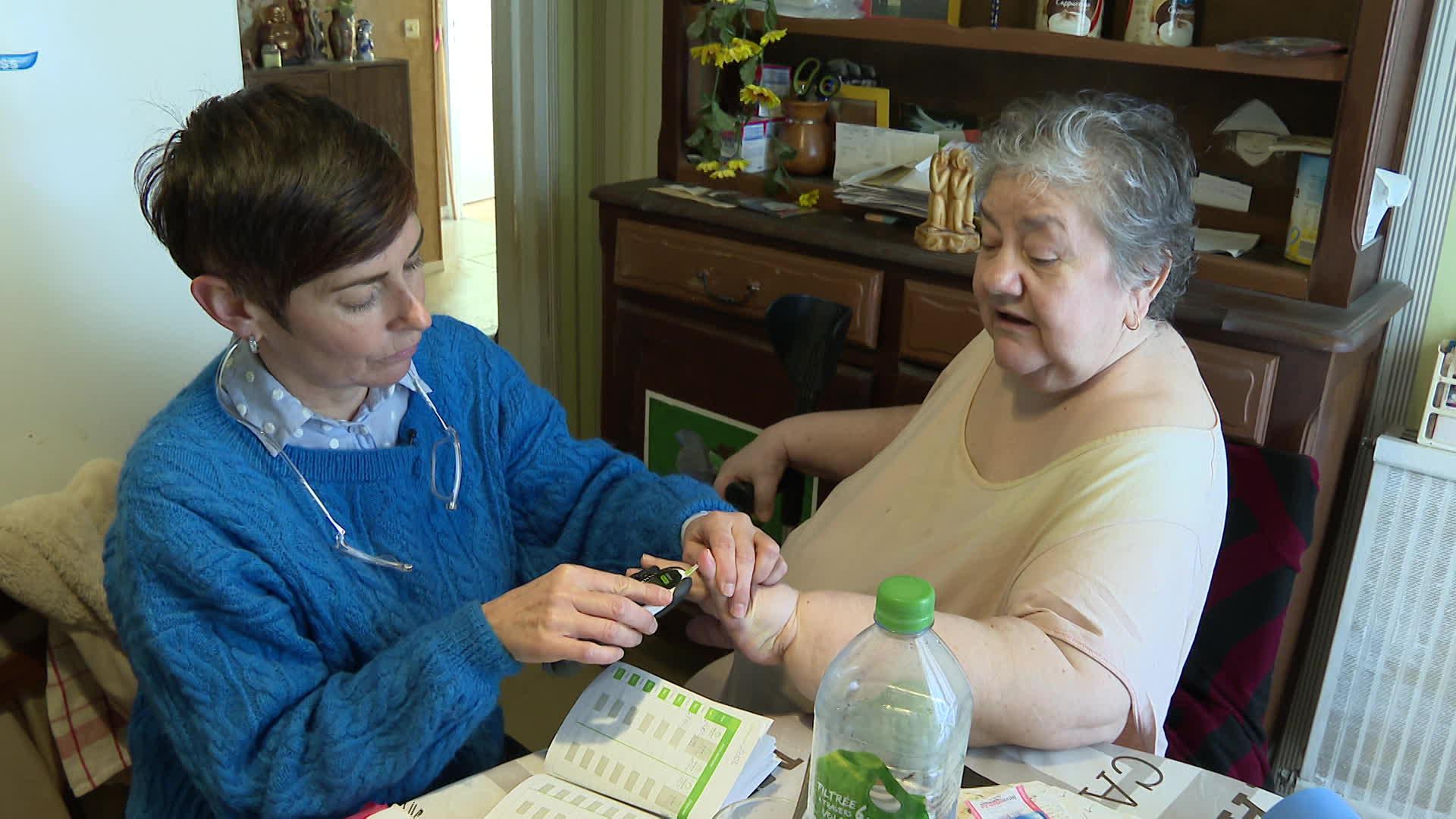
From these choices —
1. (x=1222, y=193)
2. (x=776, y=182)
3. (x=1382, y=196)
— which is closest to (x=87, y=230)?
(x=776, y=182)

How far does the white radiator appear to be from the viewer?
70.0 inches

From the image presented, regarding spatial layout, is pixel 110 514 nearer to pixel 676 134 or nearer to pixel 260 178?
pixel 260 178

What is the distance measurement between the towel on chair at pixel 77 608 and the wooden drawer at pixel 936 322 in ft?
4.04

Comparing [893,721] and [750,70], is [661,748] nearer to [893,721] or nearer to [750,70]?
[893,721]

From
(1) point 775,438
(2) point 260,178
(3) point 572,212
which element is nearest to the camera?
(2) point 260,178

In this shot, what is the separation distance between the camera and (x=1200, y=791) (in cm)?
101

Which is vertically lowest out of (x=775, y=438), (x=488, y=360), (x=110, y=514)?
(x=110, y=514)

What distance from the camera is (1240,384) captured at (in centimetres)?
162

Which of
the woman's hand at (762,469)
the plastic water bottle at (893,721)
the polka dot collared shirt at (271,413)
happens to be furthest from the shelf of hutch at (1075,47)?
the polka dot collared shirt at (271,413)

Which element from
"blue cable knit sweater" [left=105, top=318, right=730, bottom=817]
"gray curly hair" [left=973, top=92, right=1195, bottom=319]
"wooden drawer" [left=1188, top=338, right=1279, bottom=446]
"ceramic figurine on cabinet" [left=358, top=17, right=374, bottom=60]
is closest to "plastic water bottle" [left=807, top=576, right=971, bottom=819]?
"blue cable knit sweater" [left=105, top=318, right=730, bottom=817]

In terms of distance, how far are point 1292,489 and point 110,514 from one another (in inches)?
62.6

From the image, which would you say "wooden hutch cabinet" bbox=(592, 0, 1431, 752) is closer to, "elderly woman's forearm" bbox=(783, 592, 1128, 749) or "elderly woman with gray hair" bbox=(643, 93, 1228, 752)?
"elderly woman with gray hair" bbox=(643, 93, 1228, 752)

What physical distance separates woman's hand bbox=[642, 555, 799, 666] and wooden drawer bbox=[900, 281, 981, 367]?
2.77 ft

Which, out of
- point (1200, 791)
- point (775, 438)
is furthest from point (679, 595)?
point (775, 438)
